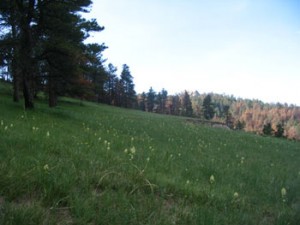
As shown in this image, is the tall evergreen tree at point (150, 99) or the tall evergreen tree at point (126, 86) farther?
the tall evergreen tree at point (150, 99)

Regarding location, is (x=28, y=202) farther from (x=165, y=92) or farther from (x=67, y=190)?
(x=165, y=92)

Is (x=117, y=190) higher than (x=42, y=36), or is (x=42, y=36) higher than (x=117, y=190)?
(x=42, y=36)

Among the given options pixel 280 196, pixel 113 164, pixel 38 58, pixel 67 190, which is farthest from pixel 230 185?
pixel 38 58

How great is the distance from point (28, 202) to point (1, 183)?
2.02ft

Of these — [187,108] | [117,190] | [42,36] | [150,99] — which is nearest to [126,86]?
[150,99]

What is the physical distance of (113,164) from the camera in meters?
6.38

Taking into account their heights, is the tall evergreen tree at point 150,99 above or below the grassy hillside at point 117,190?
above

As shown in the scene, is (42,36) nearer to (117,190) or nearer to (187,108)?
(117,190)

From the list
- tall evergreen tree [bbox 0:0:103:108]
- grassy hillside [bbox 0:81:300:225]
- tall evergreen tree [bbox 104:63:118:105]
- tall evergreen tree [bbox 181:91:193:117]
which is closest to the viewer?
grassy hillside [bbox 0:81:300:225]

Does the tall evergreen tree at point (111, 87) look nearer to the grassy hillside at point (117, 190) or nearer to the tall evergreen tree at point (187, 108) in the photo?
the tall evergreen tree at point (187, 108)

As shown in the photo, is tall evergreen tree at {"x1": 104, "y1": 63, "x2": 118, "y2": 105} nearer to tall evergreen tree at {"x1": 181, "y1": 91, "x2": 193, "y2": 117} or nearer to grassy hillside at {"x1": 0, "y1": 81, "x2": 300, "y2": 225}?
tall evergreen tree at {"x1": 181, "y1": 91, "x2": 193, "y2": 117}

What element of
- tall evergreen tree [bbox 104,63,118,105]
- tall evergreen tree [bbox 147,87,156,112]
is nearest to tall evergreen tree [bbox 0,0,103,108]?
tall evergreen tree [bbox 104,63,118,105]

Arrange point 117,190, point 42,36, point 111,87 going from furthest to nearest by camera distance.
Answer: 1. point 111,87
2. point 42,36
3. point 117,190

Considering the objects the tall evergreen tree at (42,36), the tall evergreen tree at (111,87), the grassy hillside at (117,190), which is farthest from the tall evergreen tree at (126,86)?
the grassy hillside at (117,190)
